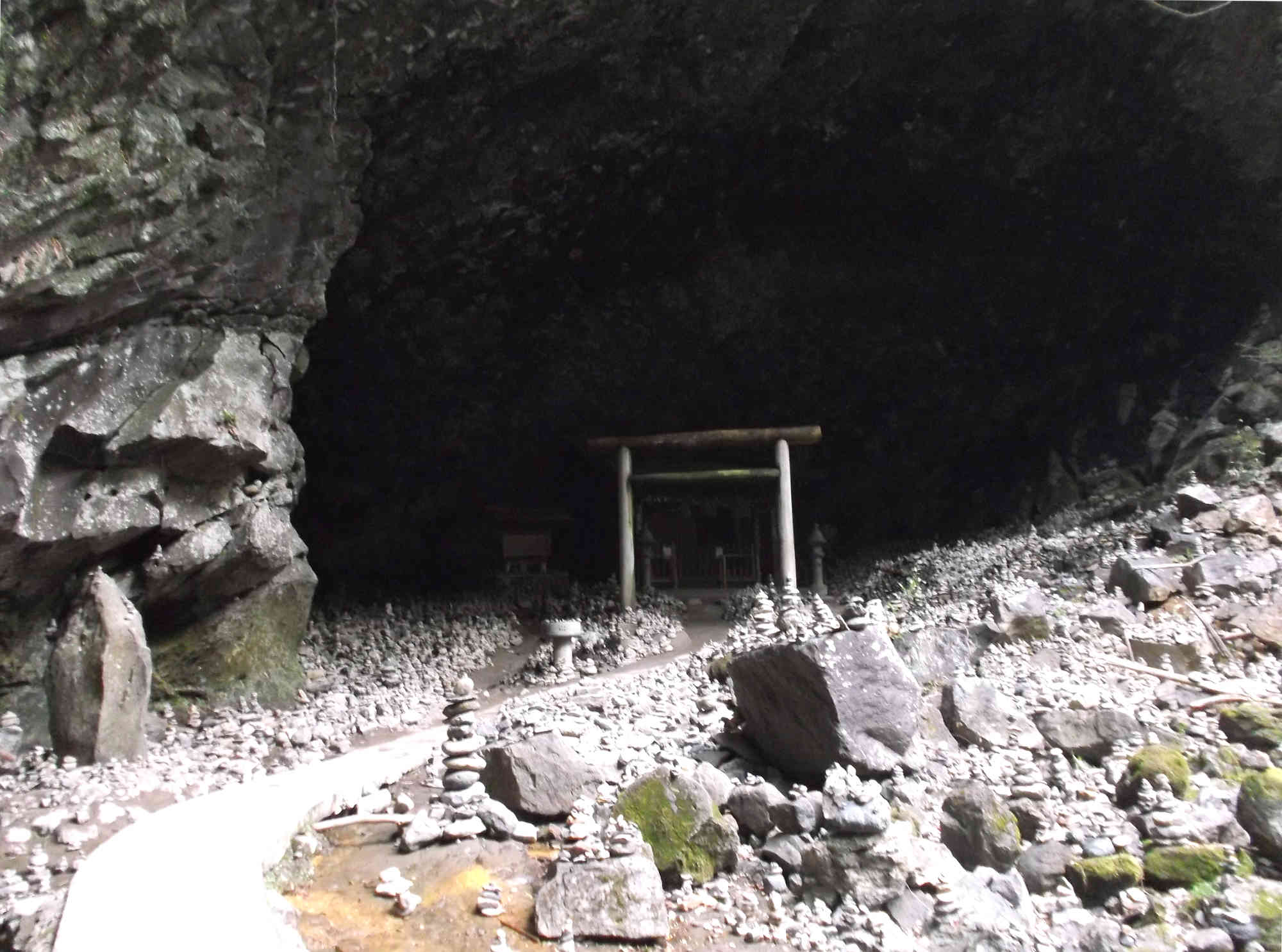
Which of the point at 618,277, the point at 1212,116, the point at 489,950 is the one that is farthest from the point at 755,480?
the point at 489,950

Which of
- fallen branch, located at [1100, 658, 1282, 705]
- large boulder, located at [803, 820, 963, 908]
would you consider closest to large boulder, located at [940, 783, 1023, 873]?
large boulder, located at [803, 820, 963, 908]

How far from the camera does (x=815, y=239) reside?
1529 cm

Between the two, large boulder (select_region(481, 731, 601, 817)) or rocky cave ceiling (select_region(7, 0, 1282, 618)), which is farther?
rocky cave ceiling (select_region(7, 0, 1282, 618))

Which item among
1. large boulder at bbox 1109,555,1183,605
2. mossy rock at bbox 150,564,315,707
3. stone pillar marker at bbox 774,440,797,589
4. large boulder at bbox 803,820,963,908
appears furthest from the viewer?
stone pillar marker at bbox 774,440,797,589

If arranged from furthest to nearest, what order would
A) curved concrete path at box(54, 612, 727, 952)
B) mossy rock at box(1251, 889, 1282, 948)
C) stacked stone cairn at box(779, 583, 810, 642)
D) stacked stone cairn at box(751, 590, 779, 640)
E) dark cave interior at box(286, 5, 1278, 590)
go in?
dark cave interior at box(286, 5, 1278, 590) → stacked stone cairn at box(751, 590, 779, 640) → stacked stone cairn at box(779, 583, 810, 642) → mossy rock at box(1251, 889, 1282, 948) → curved concrete path at box(54, 612, 727, 952)

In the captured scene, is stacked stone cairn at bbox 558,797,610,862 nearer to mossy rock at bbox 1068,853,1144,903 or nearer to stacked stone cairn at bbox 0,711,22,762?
mossy rock at bbox 1068,853,1144,903

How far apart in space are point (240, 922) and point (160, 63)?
732 cm

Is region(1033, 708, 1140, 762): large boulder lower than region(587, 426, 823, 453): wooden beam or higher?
lower

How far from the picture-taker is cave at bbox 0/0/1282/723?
8.12 m

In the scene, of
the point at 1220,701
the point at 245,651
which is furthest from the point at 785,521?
the point at 245,651

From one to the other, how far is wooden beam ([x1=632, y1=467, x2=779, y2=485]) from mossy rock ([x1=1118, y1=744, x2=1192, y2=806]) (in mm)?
8661

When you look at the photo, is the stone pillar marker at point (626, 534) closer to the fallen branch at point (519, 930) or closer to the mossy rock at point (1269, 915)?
the fallen branch at point (519, 930)

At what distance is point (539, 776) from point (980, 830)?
283 cm

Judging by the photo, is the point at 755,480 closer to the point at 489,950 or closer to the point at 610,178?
the point at 610,178
